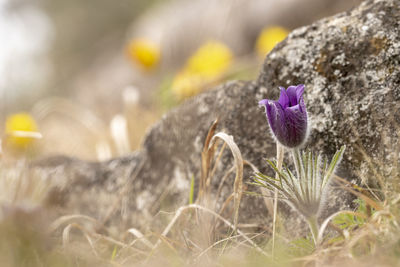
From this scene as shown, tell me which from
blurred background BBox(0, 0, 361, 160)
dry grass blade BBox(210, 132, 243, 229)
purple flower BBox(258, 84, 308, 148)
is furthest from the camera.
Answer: blurred background BBox(0, 0, 361, 160)

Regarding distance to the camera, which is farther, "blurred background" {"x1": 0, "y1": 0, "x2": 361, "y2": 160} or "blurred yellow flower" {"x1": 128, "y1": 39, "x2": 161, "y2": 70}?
"blurred yellow flower" {"x1": 128, "y1": 39, "x2": 161, "y2": 70}

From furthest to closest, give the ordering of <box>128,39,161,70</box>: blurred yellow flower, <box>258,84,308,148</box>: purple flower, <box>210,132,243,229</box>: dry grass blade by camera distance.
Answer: <box>128,39,161,70</box>: blurred yellow flower
<box>210,132,243,229</box>: dry grass blade
<box>258,84,308,148</box>: purple flower

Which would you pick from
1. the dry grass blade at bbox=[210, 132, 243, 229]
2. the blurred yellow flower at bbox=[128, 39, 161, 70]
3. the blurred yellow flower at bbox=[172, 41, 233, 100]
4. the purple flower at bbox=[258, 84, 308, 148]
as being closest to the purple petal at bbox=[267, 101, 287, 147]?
the purple flower at bbox=[258, 84, 308, 148]

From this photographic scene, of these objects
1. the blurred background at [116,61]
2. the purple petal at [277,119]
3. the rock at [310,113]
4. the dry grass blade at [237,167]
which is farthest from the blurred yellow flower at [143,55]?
the purple petal at [277,119]

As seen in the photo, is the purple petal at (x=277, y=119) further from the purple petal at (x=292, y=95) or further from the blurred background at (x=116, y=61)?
the blurred background at (x=116, y=61)

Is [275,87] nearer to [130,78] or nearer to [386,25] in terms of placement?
[386,25]

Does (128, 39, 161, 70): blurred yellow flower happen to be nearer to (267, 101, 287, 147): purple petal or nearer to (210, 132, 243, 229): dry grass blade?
(210, 132, 243, 229): dry grass blade
